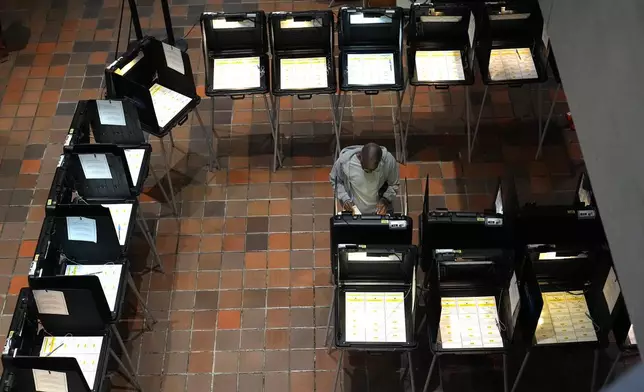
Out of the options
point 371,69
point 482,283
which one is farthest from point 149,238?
point 482,283

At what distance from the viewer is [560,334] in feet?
15.8

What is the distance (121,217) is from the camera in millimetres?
5340

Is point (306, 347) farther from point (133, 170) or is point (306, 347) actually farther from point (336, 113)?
point (336, 113)

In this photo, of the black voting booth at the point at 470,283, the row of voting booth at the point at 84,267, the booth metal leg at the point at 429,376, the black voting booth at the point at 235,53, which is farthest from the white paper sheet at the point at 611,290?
the row of voting booth at the point at 84,267

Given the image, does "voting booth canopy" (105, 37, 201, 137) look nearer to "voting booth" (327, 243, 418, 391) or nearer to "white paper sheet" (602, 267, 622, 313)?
"voting booth" (327, 243, 418, 391)

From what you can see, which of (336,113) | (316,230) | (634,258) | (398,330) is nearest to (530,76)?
(336,113)

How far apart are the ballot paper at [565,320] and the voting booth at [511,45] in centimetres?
203

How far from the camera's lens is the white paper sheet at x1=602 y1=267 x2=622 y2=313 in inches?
183

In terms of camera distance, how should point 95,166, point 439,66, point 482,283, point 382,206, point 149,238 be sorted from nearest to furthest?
point 482,283 → point 95,166 → point 382,206 → point 149,238 → point 439,66

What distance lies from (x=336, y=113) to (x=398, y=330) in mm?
2735

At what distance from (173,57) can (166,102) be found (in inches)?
14.7

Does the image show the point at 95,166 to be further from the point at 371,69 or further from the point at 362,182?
the point at 371,69

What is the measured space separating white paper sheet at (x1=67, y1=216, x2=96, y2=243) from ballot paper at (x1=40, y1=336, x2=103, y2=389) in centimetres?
67

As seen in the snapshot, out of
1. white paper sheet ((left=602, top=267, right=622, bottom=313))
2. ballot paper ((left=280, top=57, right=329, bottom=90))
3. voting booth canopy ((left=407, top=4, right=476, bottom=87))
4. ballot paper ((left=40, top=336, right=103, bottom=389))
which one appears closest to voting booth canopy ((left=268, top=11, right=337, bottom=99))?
ballot paper ((left=280, top=57, right=329, bottom=90))
